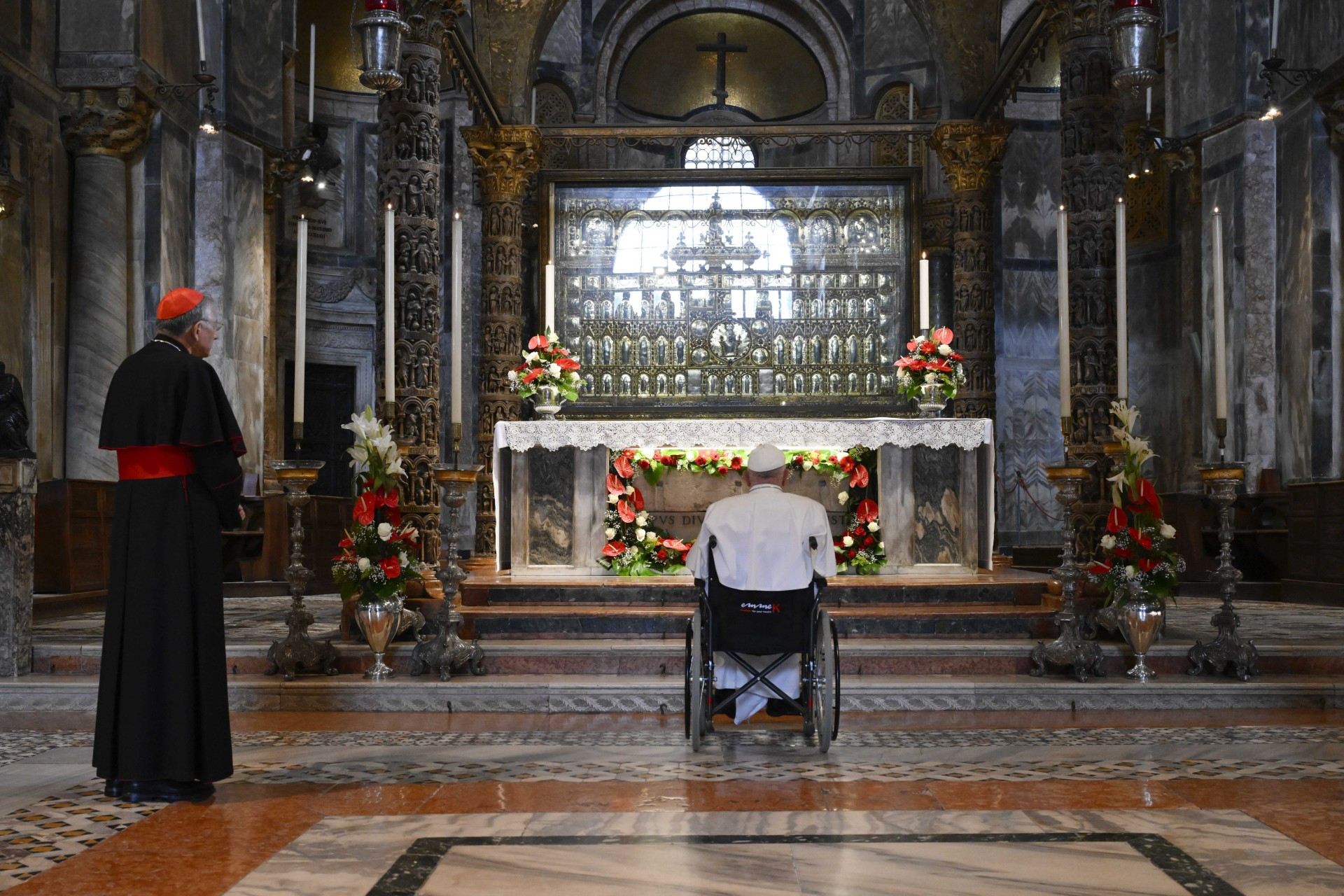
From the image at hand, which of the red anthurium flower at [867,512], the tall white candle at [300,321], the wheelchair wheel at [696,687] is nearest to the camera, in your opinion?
the wheelchair wheel at [696,687]

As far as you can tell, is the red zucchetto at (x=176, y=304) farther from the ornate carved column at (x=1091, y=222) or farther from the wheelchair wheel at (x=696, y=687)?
the ornate carved column at (x=1091, y=222)

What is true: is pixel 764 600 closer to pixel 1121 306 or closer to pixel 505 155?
pixel 1121 306

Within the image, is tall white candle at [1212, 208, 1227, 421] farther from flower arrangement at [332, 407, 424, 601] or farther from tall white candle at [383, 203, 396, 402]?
tall white candle at [383, 203, 396, 402]

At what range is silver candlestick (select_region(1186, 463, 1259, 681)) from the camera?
7789 millimetres

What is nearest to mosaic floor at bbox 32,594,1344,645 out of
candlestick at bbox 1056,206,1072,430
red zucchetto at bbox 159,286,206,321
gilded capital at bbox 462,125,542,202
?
→ candlestick at bbox 1056,206,1072,430

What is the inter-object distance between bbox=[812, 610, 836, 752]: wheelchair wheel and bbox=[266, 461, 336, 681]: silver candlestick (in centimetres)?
327

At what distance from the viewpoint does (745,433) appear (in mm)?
10719

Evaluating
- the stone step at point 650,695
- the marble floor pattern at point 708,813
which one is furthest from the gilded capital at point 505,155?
the marble floor pattern at point 708,813

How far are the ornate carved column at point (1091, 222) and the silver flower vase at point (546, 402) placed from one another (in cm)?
449

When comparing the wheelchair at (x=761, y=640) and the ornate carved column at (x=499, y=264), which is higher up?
the ornate carved column at (x=499, y=264)

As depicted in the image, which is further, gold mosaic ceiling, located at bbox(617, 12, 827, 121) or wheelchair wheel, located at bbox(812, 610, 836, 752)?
gold mosaic ceiling, located at bbox(617, 12, 827, 121)

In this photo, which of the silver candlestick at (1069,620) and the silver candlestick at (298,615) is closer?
the silver candlestick at (298,615)

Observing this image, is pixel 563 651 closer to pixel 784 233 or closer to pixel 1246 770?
pixel 1246 770

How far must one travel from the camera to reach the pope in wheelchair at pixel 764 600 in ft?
20.5
